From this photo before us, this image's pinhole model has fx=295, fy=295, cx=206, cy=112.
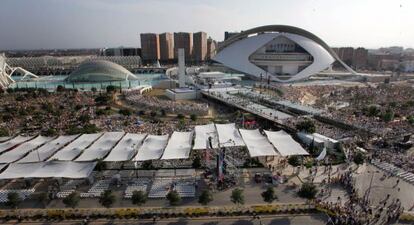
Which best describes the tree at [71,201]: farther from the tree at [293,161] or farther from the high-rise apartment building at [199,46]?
the high-rise apartment building at [199,46]

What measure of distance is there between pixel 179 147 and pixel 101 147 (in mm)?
4649

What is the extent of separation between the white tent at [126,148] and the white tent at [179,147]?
191 centimetres

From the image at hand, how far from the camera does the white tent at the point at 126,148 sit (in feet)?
52.5

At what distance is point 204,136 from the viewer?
765 inches

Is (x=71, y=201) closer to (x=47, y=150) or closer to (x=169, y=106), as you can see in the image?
(x=47, y=150)

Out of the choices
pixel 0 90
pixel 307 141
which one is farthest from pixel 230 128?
pixel 0 90

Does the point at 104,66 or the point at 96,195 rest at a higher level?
the point at 104,66

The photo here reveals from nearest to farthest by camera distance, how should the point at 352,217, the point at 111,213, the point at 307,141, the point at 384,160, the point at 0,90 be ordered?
the point at 352,217, the point at 111,213, the point at 384,160, the point at 307,141, the point at 0,90

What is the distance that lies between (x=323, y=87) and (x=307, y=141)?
28.6 metres

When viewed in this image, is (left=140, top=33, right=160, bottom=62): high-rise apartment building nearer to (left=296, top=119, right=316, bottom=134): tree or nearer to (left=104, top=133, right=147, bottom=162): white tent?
(left=104, top=133, right=147, bottom=162): white tent

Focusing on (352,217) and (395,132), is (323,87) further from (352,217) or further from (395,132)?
(352,217)

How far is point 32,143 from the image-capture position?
60.1 feet

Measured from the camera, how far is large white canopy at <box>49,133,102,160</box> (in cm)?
1619

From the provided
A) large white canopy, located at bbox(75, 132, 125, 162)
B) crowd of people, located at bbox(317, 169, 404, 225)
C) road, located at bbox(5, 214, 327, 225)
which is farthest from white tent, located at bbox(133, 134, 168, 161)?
crowd of people, located at bbox(317, 169, 404, 225)
